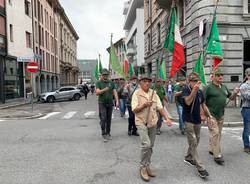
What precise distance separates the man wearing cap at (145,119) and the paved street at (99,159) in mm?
273

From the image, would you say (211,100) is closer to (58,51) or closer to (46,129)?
(46,129)

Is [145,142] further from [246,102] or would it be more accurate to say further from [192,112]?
[246,102]

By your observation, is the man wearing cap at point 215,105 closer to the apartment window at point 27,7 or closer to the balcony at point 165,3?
the balcony at point 165,3

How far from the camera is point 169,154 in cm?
663

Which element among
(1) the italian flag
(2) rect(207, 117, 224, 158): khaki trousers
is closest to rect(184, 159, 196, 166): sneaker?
(2) rect(207, 117, 224, 158): khaki trousers

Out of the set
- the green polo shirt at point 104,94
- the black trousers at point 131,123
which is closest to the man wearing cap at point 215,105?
the green polo shirt at point 104,94

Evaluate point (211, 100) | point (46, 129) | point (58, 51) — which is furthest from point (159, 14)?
point (58, 51)

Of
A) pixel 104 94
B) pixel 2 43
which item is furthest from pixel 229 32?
pixel 2 43

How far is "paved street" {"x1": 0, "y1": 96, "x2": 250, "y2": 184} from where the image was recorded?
5.07 meters

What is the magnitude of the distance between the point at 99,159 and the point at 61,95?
2318 cm

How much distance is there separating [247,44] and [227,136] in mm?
10547

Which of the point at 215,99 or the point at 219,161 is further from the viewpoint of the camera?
the point at 215,99

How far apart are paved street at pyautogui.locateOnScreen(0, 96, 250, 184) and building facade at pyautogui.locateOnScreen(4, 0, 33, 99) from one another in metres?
17.3

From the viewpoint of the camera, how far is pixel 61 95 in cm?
2877
